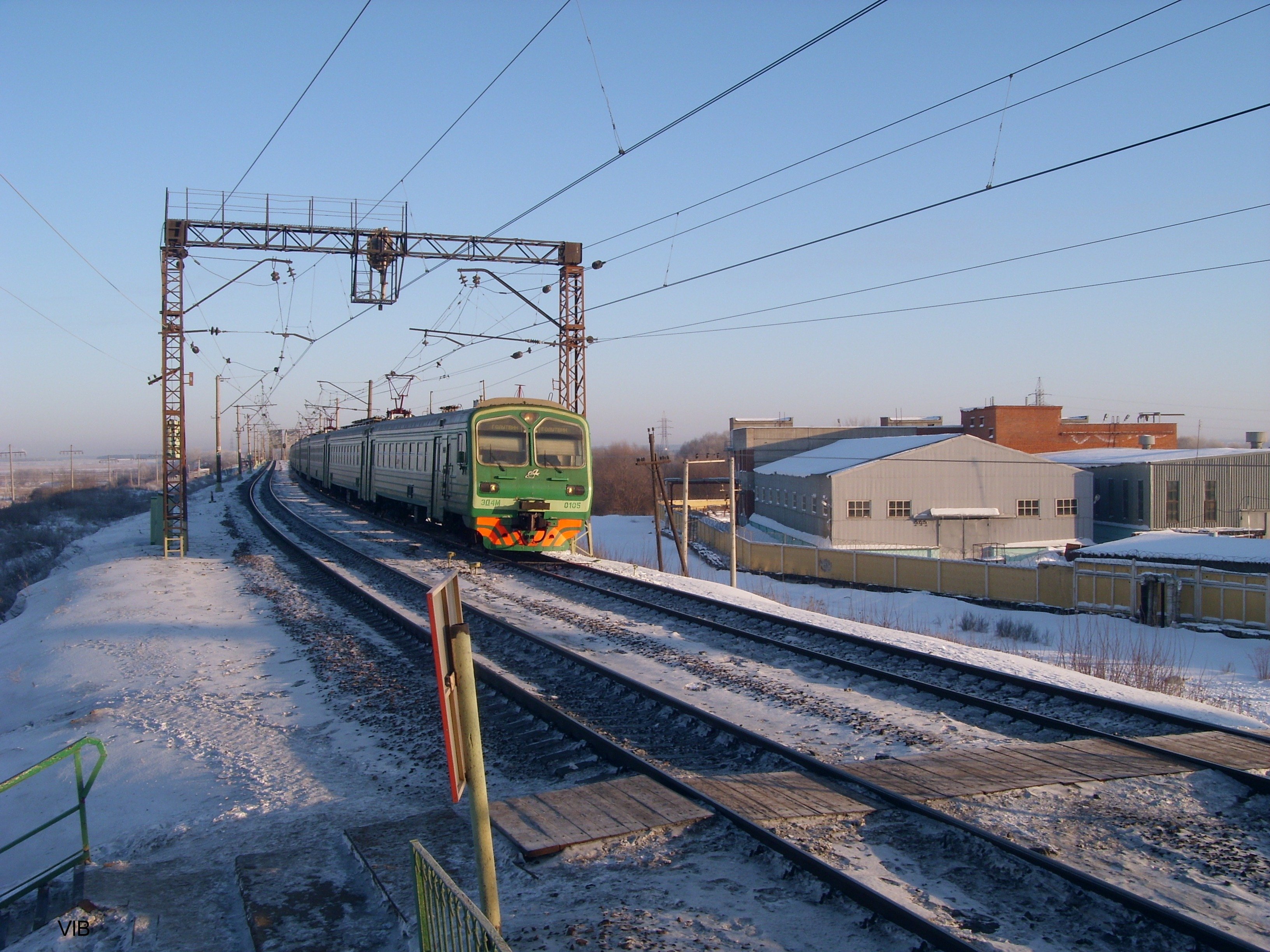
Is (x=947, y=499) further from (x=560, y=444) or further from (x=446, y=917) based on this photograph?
(x=446, y=917)

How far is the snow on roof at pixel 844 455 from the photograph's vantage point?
130ft

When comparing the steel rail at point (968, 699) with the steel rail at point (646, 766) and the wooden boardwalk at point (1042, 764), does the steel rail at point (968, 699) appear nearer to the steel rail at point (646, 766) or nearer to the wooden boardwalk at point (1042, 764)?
the wooden boardwalk at point (1042, 764)

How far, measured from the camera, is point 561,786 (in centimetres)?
590

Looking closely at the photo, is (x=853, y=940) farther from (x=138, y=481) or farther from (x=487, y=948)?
(x=138, y=481)

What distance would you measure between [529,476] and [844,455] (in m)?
29.8

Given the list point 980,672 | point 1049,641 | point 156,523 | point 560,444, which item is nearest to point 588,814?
point 980,672

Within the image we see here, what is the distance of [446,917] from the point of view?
3.19 metres

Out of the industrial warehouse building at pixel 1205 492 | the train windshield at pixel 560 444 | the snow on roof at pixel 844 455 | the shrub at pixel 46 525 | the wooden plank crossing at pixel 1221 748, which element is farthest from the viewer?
the industrial warehouse building at pixel 1205 492

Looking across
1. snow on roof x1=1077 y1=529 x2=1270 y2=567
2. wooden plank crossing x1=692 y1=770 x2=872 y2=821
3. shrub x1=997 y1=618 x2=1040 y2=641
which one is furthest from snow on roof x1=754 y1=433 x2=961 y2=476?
wooden plank crossing x1=692 y1=770 x2=872 y2=821

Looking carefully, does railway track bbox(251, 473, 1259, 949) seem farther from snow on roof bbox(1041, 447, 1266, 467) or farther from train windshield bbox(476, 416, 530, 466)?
snow on roof bbox(1041, 447, 1266, 467)

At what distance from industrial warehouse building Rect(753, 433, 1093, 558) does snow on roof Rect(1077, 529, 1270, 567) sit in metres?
9.44

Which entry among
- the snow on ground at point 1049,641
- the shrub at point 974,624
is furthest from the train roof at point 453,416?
the shrub at point 974,624

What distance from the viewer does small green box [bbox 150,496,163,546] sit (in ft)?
69.6

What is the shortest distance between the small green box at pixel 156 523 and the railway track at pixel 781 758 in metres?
11.1
